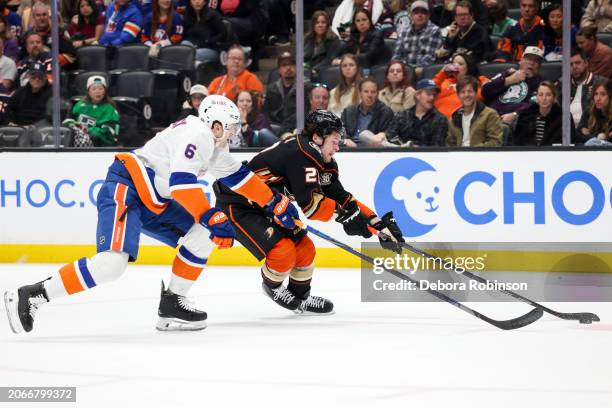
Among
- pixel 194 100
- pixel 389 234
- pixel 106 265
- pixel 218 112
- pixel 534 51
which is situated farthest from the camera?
pixel 194 100

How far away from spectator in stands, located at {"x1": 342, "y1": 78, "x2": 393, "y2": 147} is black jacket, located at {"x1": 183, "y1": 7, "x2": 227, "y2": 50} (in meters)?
1.12

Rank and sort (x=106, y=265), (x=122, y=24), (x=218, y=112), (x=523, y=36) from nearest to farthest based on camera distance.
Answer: (x=106, y=265) → (x=218, y=112) → (x=523, y=36) → (x=122, y=24)

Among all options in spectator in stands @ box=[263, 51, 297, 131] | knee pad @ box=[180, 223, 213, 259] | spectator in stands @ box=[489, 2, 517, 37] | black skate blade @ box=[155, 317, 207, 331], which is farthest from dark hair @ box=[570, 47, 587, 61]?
black skate blade @ box=[155, 317, 207, 331]

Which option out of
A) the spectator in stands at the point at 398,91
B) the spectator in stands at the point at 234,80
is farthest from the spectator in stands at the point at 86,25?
the spectator in stands at the point at 398,91

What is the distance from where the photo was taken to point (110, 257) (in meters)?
4.57

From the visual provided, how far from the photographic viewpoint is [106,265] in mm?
4555

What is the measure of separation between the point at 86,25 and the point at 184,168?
12.6 ft

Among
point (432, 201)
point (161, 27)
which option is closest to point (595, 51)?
point (432, 201)

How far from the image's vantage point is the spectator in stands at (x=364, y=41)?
7242 mm

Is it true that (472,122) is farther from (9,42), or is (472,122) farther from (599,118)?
(9,42)

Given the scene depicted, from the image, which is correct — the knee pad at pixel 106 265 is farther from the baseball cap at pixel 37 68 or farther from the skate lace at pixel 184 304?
the baseball cap at pixel 37 68

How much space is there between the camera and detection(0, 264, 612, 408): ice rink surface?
3.47m

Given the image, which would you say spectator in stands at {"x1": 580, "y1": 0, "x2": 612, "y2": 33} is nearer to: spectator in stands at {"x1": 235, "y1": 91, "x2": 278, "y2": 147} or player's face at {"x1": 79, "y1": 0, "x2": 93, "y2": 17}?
spectator in stands at {"x1": 235, "y1": 91, "x2": 278, "y2": 147}

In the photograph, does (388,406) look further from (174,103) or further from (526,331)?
(174,103)
